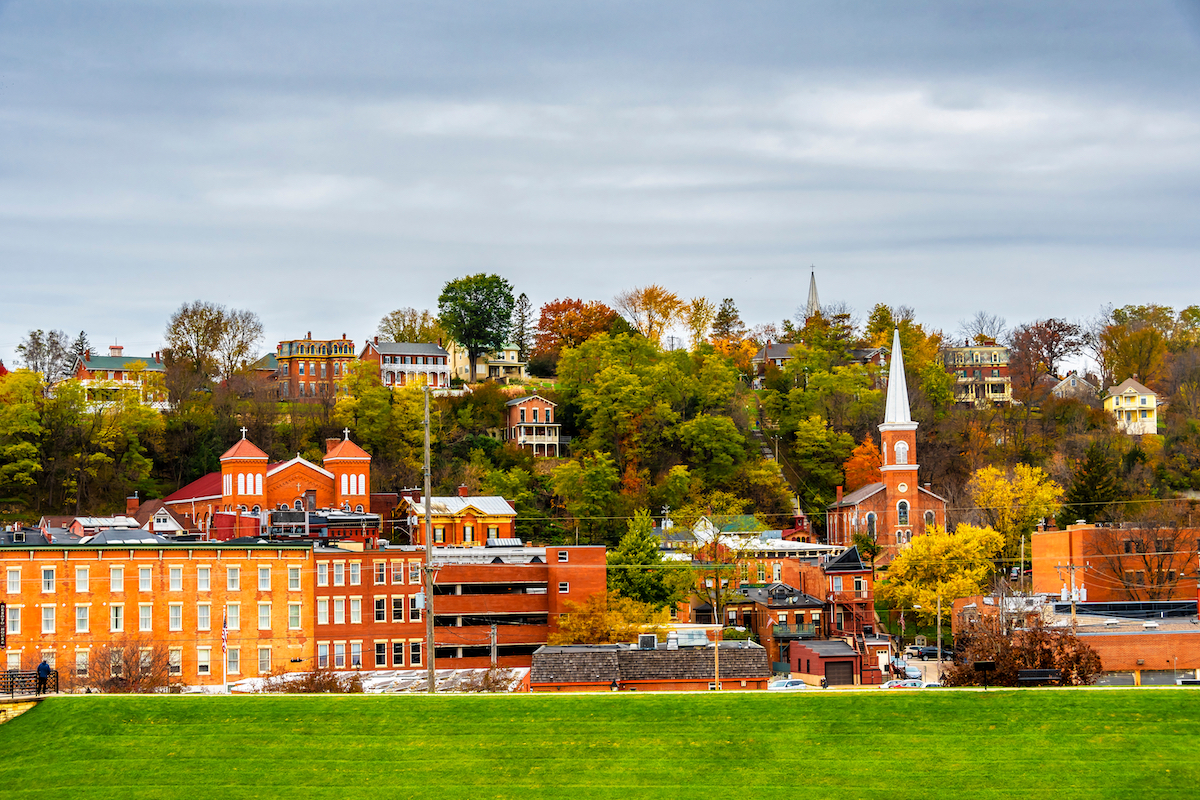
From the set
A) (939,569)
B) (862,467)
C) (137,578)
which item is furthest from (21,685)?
(862,467)

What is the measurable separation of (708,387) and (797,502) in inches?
510

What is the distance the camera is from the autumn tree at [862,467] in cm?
11469

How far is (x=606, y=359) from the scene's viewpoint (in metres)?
121

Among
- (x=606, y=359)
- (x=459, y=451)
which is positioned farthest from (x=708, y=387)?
(x=459, y=451)

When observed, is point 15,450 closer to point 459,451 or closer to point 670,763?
point 459,451

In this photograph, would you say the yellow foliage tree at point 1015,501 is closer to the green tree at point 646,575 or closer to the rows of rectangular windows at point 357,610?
the green tree at point 646,575

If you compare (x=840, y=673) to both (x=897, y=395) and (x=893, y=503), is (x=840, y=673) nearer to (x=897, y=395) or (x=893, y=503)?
(x=893, y=503)

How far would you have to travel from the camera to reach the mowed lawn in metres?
32.4

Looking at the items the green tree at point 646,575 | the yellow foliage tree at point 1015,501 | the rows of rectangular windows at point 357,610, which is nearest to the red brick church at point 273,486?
the rows of rectangular windows at point 357,610

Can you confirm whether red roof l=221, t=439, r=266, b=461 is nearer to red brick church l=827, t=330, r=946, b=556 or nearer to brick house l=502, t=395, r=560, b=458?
brick house l=502, t=395, r=560, b=458

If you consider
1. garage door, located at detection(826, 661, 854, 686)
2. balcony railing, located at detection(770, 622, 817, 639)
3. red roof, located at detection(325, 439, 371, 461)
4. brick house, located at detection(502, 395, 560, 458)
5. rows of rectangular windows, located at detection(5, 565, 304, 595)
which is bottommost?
garage door, located at detection(826, 661, 854, 686)

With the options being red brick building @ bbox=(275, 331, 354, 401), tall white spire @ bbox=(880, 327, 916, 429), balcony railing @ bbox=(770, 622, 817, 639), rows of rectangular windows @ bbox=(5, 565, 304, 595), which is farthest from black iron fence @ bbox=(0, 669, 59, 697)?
red brick building @ bbox=(275, 331, 354, 401)

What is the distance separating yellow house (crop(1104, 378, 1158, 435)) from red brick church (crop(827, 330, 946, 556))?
85.6 ft

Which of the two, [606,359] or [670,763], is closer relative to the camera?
[670,763]
